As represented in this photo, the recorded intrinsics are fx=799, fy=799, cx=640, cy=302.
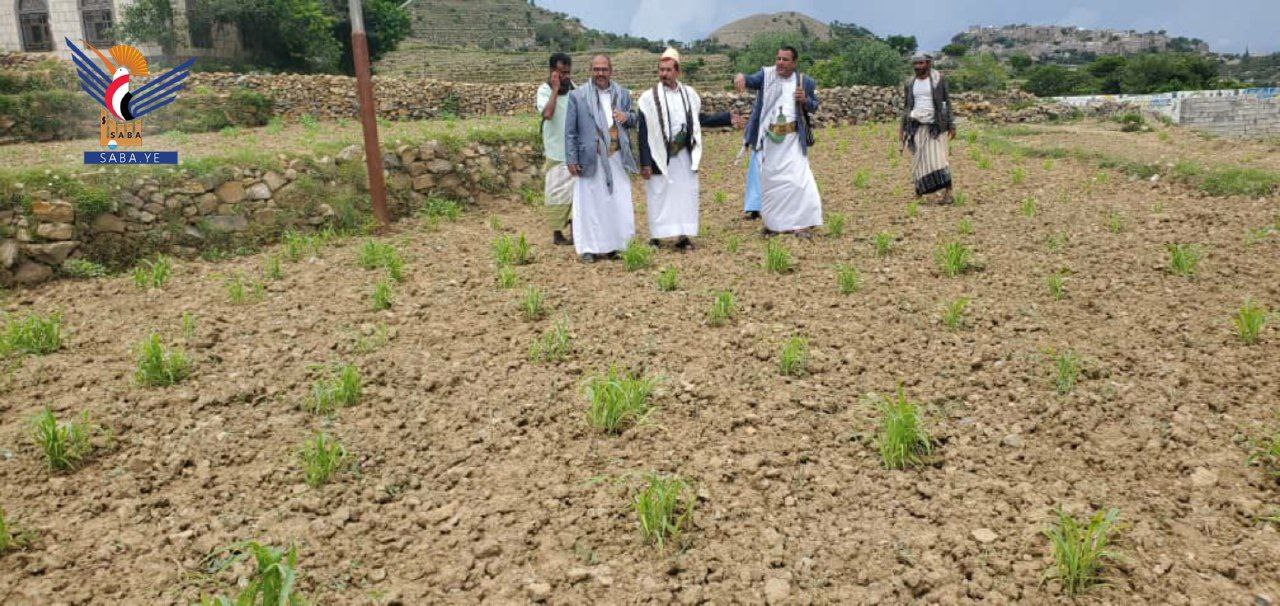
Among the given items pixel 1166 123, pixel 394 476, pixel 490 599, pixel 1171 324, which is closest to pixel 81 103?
pixel 394 476

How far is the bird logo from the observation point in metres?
8.52

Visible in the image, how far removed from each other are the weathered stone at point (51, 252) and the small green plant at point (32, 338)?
1444mm

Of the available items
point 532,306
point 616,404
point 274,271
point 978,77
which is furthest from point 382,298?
point 978,77

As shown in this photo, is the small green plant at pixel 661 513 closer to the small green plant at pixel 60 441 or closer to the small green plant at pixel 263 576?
the small green plant at pixel 263 576

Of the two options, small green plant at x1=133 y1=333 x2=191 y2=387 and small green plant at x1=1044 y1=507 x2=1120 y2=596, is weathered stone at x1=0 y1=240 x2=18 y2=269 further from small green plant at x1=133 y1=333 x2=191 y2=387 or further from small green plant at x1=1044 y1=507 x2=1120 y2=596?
small green plant at x1=1044 y1=507 x2=1120 y2=596

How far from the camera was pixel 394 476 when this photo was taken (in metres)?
2.88

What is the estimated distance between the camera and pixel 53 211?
211 inches

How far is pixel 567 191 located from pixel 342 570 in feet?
14.1

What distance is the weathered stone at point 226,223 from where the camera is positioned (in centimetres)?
617

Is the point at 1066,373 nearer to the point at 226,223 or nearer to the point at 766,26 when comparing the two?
the point at 226,223

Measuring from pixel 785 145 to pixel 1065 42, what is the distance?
156 metres

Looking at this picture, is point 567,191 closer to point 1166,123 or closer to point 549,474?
point 549,474

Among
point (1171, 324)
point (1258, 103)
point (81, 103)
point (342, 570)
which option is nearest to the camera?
point (342, 570)

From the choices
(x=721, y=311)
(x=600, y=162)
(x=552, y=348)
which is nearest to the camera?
(x=552, y=348)
